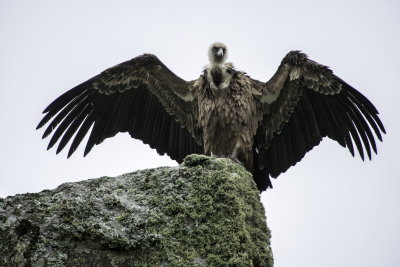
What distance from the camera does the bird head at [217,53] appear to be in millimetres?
9289

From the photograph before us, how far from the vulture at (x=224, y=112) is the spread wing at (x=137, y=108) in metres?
0.02

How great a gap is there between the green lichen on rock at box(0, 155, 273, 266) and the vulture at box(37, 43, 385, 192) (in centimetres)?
387

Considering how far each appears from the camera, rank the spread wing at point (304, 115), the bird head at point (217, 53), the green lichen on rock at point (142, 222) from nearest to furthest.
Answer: the green lichen on rock at point (142, 222), the spread wing at point (304, 115), the bird head at point (217, 53)

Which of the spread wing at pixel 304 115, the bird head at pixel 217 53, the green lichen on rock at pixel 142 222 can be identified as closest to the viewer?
the green lichen on rock at pixel 142 222

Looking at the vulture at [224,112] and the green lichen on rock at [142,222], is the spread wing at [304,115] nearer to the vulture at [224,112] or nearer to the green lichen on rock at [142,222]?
the vulture at [224,112]

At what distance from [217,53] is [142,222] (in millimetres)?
5629

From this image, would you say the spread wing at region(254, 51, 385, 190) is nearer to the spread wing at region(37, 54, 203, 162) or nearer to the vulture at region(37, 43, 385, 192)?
the vulture at region(37, 43, 385, 192)

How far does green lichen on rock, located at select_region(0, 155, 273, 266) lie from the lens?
3.75m

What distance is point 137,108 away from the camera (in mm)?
9562

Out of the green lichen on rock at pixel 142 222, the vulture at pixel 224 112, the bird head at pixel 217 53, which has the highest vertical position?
the bird head at pixel 217 53

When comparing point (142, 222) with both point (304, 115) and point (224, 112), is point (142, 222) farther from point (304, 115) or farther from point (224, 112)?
point (304, 115)

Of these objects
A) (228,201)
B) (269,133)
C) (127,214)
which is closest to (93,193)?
(127,214)

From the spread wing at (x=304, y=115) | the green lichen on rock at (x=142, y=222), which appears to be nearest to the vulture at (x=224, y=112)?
the spread wing at (x=304, y=115)

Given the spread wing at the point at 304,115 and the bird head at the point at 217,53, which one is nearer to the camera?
the spread wing at the point at 304,115
